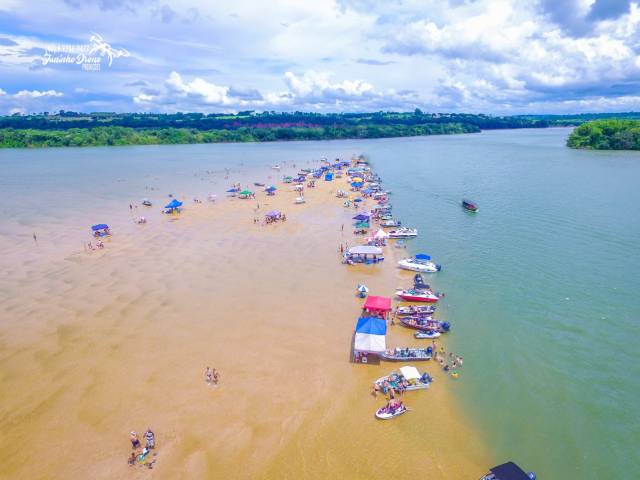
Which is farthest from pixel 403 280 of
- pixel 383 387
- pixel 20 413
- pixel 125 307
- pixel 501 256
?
pixel 20 413

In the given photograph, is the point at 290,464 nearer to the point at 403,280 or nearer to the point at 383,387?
the point at 383,387

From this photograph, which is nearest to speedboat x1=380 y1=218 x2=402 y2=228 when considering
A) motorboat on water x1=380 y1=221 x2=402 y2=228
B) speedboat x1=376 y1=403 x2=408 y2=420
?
motorboat on water x1=380 y1=221 x2=402 y2=228

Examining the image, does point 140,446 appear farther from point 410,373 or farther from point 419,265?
point 419,265

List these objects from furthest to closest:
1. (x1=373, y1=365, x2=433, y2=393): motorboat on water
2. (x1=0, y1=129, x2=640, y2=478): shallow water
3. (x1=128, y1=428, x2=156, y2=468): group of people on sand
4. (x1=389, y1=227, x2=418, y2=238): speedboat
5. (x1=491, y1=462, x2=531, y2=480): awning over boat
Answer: (x1=389, y1=227, x2=418, y2=238): speedboat, (x1=373, y1=365, x2=433, y2=393): motorboat on water, (x1=0, y1=129, x2=640, y2=478): shallow water, (x1=128, y1=428, x2=156, y2=468): group of people on sand, (x1=491, y1=462, x2=531, y2=480): awning over boat

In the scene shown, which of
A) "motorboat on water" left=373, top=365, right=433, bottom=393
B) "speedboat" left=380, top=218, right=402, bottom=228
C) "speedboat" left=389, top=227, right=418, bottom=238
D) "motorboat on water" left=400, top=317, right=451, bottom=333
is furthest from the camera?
"speedboat" left=380, top=218, right=402, bottom=228

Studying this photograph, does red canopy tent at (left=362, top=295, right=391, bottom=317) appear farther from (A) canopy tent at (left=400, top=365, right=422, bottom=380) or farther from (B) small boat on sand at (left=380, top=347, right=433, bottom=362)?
(A) canopy tent at (left=400, top=365, right=422, bottom=380)

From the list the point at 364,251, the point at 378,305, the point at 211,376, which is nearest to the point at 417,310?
the point at 378,305

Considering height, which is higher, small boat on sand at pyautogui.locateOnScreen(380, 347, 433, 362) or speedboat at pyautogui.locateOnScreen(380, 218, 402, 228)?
speedboat at pyautogui.locateOnScreen(380, 218, 402, 228)
